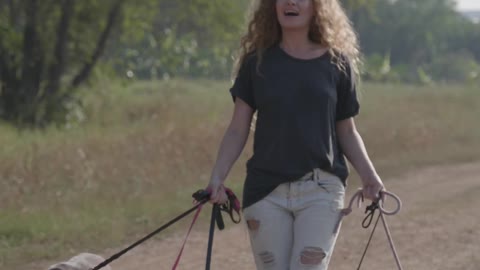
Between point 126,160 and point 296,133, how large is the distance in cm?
841

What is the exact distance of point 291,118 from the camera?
446cm

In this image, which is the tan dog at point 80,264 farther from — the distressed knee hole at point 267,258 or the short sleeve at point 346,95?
the short sleeve at point 346,95

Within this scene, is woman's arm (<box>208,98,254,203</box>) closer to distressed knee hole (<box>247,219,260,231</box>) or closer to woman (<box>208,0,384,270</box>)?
woman (<box>208,0,384,270</box>)

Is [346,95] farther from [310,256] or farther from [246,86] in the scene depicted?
[310,256]

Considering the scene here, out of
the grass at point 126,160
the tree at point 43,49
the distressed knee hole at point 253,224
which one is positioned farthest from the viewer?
the tree at point 43,49

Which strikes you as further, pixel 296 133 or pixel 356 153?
pixel 356 153

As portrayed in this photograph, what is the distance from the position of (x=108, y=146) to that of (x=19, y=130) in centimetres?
340

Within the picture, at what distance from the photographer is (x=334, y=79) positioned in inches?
179

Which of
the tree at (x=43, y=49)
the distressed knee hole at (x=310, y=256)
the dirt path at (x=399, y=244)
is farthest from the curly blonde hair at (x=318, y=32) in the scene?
the tree at (x=43, y=49)

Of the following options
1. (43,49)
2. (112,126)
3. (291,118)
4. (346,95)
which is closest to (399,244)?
(346,95)

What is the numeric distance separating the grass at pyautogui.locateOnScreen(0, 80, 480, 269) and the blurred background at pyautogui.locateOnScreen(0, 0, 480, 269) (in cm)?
2

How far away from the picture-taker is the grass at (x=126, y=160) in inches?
365

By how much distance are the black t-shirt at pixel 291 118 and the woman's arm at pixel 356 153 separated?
0.09m

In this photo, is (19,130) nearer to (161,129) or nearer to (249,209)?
(161,129)
